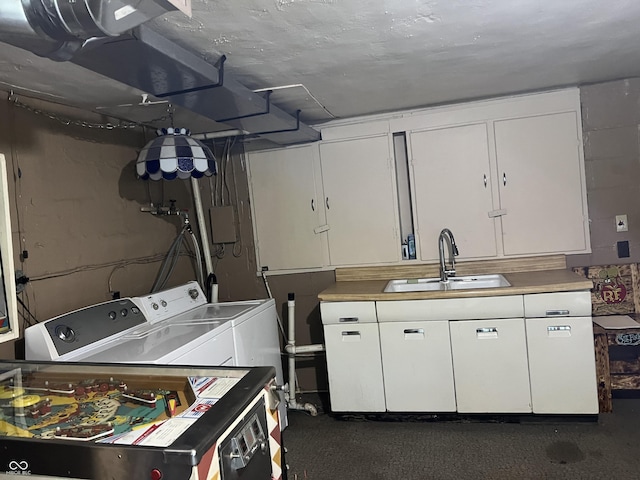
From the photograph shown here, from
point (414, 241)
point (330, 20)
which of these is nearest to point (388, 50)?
point (330, 20)

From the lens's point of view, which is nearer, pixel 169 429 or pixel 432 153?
pixel 169 429

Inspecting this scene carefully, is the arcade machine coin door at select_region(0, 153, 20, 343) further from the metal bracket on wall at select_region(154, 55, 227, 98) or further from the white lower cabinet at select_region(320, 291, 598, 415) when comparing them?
the white lower cabinet at select_region(320, 291, 598, 415)

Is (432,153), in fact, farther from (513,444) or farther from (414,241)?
(513,444)

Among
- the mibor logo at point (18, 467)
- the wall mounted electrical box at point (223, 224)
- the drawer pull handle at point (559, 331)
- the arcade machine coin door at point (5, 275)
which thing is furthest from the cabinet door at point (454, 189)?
the mibor logo at point (18, 467)

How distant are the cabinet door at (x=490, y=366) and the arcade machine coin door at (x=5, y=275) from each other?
7.38ft

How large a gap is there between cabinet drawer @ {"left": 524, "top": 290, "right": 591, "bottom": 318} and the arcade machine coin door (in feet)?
8.33

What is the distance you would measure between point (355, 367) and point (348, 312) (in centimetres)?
36

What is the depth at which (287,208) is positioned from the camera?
3697 millimetres

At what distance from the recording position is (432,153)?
3.45 metres

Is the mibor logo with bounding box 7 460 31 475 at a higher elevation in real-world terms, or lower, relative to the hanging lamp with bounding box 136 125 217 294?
A: lower

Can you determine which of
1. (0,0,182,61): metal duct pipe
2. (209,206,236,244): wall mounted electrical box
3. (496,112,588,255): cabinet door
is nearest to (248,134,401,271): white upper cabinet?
(209,206,236,244): wall mounted electrical box

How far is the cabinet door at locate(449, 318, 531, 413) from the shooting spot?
9.37 ft

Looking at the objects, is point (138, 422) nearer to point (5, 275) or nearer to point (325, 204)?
point (5, 275)

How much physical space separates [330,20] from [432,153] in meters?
1.80
